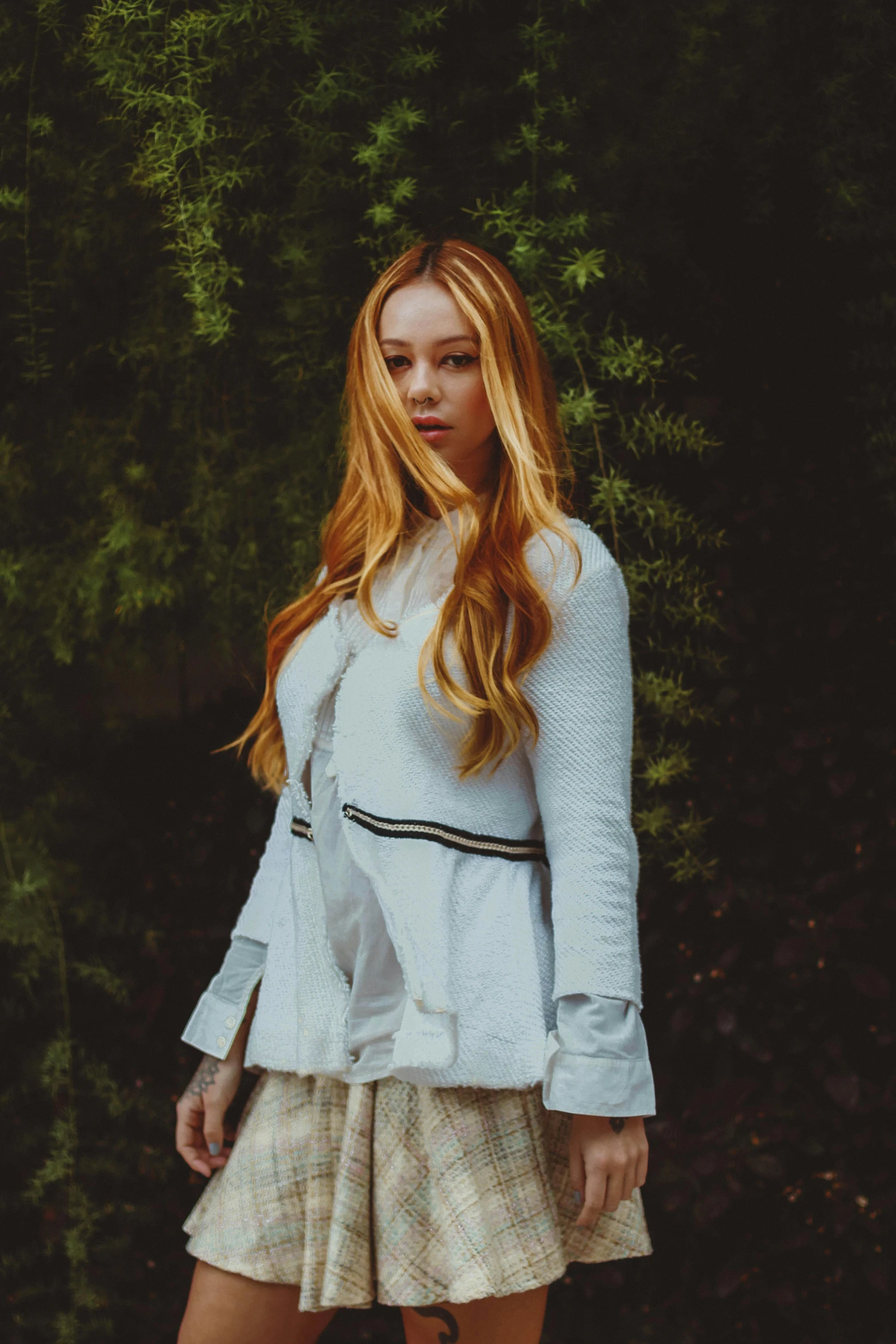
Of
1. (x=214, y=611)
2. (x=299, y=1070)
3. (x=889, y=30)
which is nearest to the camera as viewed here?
(x=299, y=1070)

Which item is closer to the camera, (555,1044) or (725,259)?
(555,1044)

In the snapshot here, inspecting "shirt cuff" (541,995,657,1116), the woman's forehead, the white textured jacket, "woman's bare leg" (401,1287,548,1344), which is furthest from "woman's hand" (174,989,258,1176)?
the woman's forehead

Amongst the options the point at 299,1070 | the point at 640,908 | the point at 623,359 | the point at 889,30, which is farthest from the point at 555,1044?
the point at 889,30

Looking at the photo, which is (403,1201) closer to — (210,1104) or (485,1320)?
(485,1320)

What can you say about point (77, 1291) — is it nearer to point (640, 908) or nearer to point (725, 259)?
point (640, 908)

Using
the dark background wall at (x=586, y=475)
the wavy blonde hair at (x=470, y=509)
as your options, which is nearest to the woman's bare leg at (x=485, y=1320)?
the wavy blonde hair at (x=470, y=509)

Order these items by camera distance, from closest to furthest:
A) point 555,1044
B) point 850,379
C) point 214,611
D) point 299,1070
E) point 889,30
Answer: point 555,1044 < point 299,1070 < point 889,30 < point 850,379 < point 214,611

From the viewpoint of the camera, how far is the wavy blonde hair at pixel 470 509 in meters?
1.14

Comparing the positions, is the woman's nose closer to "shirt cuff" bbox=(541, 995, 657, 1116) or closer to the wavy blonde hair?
the wavy blonde hair

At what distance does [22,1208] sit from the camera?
1.98 m

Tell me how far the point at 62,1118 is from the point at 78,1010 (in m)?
0.18

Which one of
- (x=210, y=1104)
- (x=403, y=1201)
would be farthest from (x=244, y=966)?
(x=403, y=1201)

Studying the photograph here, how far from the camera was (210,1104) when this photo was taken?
4.37 ft

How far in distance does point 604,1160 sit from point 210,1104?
498mm
